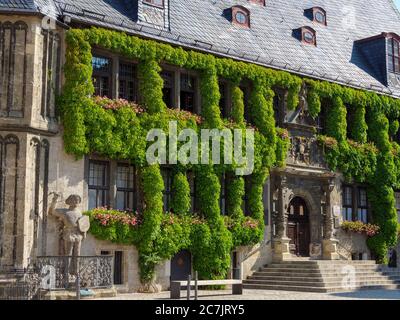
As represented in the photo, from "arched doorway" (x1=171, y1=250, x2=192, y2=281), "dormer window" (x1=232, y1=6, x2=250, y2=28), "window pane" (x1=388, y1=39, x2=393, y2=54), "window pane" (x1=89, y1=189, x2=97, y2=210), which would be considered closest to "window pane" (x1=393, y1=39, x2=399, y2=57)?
"window pane" (x1=388, y1=39, x2=393, y2=54)

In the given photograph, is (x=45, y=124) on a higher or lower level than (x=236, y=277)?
higher

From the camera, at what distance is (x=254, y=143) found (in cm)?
2580

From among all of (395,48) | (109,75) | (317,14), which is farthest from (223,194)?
(395,48)

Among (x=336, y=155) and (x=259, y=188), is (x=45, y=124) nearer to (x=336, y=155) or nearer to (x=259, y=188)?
(x=259, y=188)

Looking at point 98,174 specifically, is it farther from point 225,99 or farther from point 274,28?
point 274,28

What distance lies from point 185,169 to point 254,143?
129 inches

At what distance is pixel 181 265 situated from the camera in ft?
78.1

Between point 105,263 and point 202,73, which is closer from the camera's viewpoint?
point 105,263

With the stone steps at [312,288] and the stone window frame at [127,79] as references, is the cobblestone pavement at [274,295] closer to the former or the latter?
the stone steps at [312,288]

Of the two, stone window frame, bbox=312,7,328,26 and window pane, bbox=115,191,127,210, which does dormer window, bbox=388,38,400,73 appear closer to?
stone window frame, bbox=312,7,328,26

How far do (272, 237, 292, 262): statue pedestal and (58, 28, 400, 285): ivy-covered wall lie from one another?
44.9 inches
